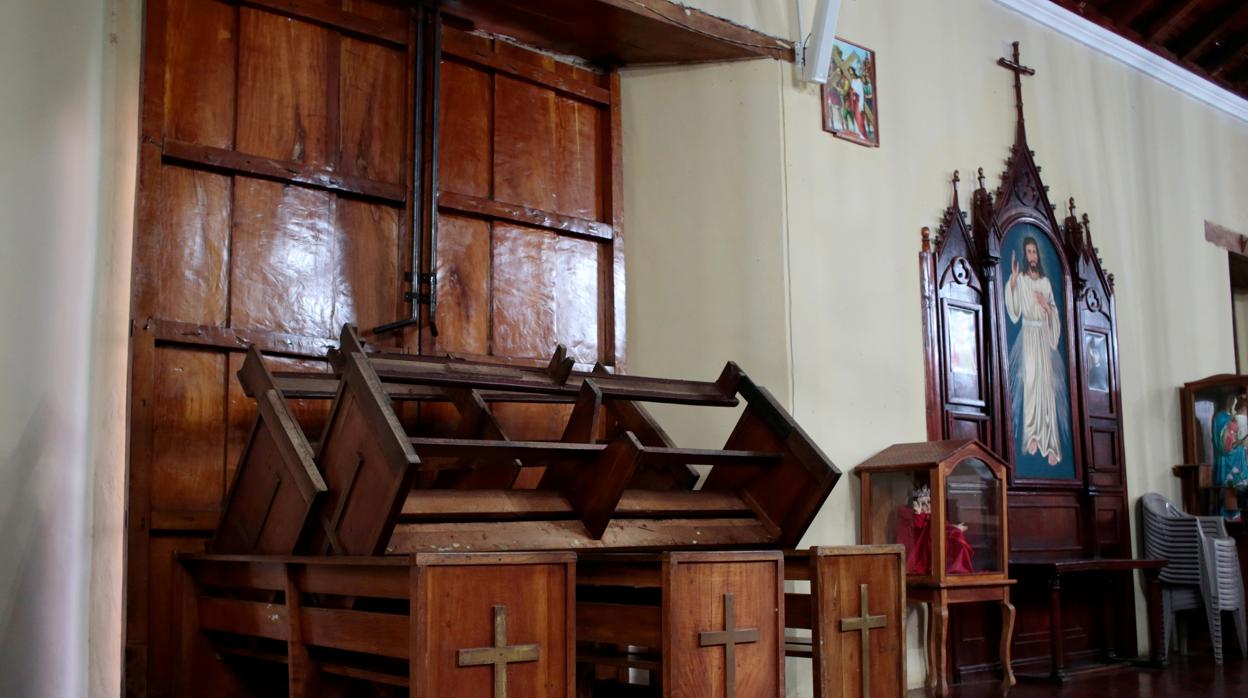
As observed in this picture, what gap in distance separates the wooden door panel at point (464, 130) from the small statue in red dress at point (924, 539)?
258 centimetres

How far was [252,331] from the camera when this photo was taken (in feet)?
15.6

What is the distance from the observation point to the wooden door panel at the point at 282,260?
15.7ft

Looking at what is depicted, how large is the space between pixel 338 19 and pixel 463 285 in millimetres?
1228

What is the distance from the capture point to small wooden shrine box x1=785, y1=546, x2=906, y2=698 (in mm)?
4035

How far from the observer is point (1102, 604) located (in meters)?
7.87

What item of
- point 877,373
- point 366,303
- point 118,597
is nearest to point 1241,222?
point 877,373

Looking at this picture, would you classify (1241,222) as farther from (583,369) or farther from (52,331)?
(52,331)


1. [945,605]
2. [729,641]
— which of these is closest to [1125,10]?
[945,605]

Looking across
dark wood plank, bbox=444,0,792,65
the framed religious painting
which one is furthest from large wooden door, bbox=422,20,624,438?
the framed religious painting

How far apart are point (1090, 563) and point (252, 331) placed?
481 cm

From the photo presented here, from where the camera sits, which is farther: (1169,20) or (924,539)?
(1169,20)

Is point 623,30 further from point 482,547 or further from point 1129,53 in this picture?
→ point 1129,53

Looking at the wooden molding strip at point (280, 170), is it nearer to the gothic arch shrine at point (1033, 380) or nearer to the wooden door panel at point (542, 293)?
the wooden door panel at point (542, 293)

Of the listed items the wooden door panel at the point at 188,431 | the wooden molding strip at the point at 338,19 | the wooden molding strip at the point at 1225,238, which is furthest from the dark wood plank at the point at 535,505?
the wooden molding strip at the point at 1225,238
